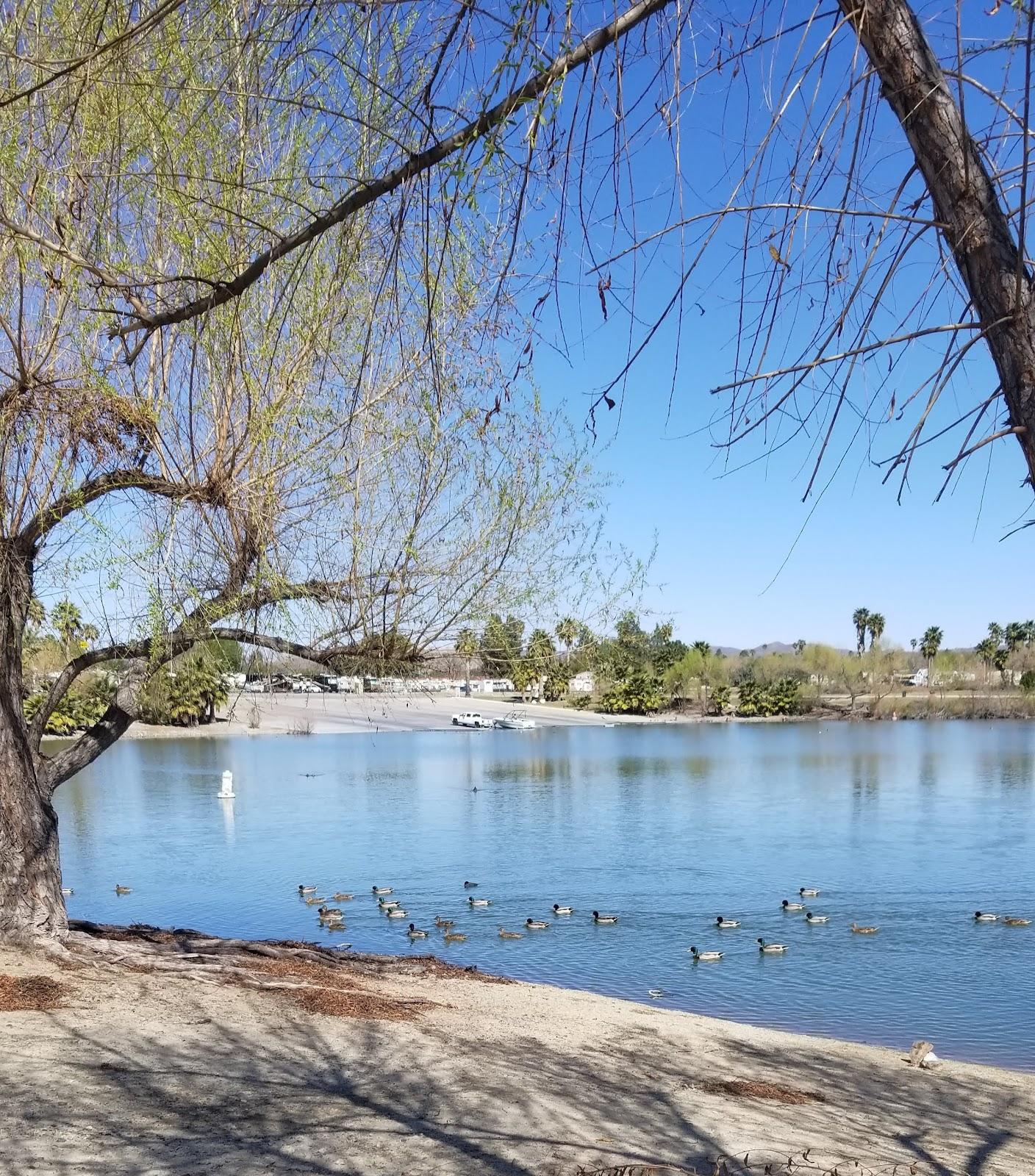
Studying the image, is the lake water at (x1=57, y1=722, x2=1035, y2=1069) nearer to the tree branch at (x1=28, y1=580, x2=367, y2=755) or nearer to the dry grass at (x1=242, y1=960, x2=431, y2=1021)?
the dry grass at (x1=242, y1=960, x2=431, y2=1021)

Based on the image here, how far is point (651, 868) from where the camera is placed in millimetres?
23688

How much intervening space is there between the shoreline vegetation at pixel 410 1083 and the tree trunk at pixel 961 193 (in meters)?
3.74

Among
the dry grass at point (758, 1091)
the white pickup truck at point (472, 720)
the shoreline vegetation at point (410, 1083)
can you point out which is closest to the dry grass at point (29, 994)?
the shoreline vegetation at point (410, 1083)

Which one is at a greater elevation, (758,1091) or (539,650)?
(539,650)

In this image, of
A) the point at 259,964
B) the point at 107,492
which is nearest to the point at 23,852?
the point at 259,964

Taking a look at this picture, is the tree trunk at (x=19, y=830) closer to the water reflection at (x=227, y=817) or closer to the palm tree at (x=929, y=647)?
the water reflection at (x=227, y=817)

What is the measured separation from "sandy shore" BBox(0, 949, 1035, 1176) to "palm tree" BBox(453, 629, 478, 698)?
289cm

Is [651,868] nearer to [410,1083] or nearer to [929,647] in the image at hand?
[410,1083]

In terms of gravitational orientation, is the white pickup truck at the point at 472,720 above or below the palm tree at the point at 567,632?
below

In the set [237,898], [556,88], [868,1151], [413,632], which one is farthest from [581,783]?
[556,88]

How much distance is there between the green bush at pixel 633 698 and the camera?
88062 mm

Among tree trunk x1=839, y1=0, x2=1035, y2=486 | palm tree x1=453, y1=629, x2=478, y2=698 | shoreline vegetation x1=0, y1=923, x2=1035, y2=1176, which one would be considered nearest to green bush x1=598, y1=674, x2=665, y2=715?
shoreline vegetation x1=0, y1=923, x2=1035, y2=1176

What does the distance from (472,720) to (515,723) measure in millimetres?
3340

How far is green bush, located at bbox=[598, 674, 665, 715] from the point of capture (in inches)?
3467
